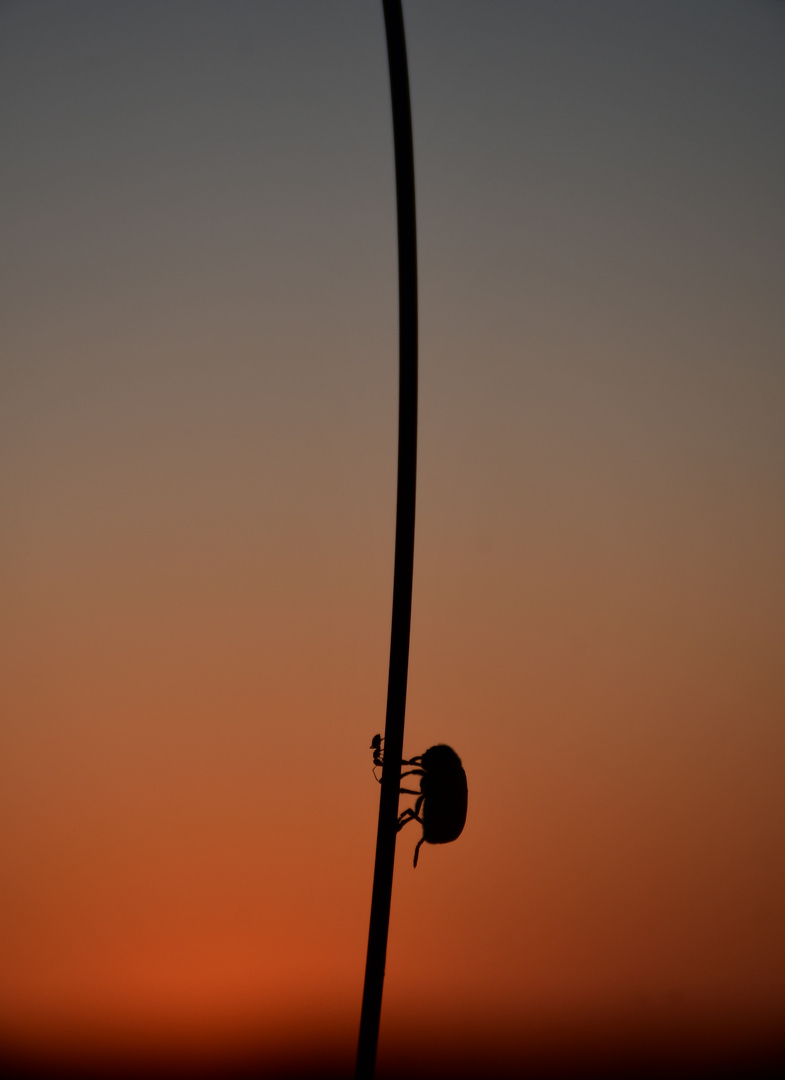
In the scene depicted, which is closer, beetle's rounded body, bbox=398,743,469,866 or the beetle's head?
beetle's rounded body, bbox=398,743,469,866

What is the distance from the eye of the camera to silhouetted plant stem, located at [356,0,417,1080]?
343 cm

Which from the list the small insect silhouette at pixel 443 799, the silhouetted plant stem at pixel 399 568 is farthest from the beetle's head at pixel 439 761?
the silhouetted plant stem at pixel 399 568

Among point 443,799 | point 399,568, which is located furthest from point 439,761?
point 399,568

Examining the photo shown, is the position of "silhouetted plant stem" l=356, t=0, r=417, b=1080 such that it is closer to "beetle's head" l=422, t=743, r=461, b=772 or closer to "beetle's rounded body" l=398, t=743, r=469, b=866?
"beetle's rounded body" l=398, t=743, r=469, b=866

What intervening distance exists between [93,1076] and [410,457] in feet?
39.8

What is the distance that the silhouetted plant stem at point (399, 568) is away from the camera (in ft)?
11.2

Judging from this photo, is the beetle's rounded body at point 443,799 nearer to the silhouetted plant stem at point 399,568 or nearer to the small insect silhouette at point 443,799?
the small insect silhouette at point 443,799

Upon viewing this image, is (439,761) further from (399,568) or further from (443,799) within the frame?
(399,568)

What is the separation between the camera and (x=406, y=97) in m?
3.77

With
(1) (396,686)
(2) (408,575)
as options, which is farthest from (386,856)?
(2) (408,575)

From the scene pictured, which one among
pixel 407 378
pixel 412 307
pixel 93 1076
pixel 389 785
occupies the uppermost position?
pixel 412 307

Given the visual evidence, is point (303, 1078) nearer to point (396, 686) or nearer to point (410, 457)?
point (396, 686)

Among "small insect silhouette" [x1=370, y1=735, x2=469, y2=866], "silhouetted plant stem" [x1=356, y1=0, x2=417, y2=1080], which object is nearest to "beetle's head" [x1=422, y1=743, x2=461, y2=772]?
"small insect silhouette" [x1=370, y1=735, x2=469, y2=866]

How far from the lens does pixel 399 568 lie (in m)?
3.62
